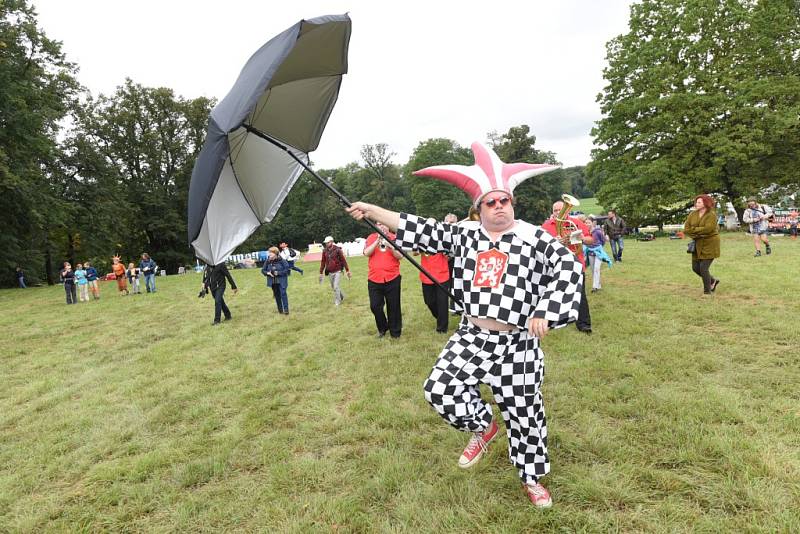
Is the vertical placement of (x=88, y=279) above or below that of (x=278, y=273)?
above

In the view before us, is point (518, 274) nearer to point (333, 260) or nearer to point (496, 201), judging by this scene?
point (496, 201)

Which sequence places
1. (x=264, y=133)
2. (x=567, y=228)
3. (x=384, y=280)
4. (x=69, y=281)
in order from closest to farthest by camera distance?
1. (x=264, y=133)
2. (x=567, y=228)
3. (x=384, y=280)
4. (x=69, y=281)

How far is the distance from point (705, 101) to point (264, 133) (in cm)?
2840

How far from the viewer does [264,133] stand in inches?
141

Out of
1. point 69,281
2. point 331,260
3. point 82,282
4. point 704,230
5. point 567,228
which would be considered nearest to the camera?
point 567,228

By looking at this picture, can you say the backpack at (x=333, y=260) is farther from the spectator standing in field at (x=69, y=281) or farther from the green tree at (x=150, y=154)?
the green tree at (x=150, y=154)

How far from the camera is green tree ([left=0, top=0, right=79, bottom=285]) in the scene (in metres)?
20.0

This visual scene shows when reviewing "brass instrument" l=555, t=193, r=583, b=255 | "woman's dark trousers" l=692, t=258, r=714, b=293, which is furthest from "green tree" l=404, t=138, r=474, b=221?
"brass instrument" l=555, t=193, r=583, b=255

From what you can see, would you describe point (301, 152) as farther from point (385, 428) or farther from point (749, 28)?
point (749, 28)

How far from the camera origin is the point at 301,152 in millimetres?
4008

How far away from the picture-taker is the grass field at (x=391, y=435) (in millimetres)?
2883

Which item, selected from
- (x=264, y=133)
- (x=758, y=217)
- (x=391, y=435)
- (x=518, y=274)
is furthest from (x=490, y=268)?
(x=758, y=217)

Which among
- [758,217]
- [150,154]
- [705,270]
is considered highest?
[150,154]

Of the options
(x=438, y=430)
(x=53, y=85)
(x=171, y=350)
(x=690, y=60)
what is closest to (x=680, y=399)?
(x=438, y=430)
